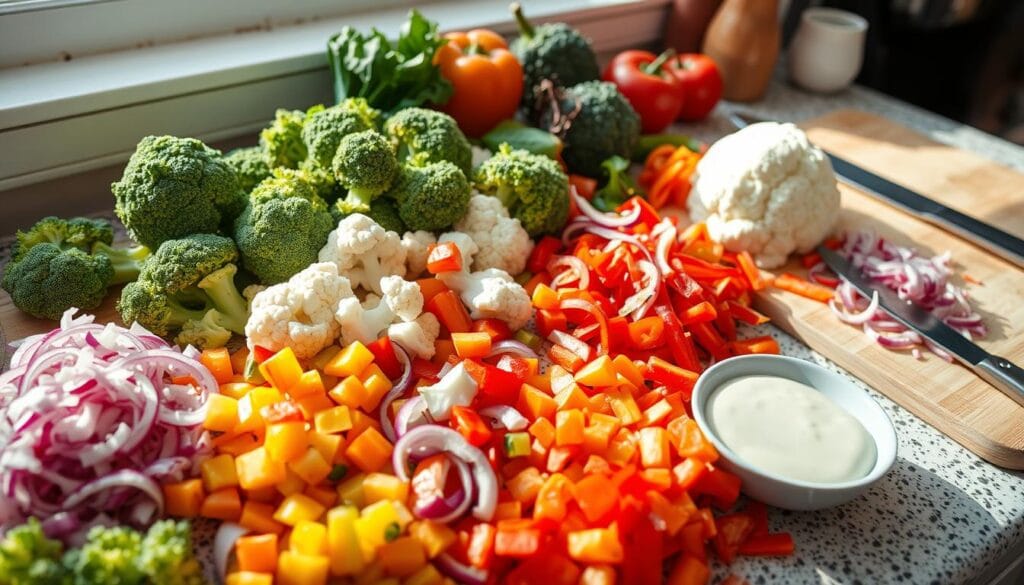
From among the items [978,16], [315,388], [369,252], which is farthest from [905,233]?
[978,16]

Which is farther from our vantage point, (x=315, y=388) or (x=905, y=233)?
(x=905, y=233)

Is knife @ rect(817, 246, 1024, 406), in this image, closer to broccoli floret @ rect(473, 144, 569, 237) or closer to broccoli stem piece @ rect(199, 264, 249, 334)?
broccoli floret @ rect(473, 144, 569, 237)

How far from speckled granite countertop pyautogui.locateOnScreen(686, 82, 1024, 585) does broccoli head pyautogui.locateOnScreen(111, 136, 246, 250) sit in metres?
1.01

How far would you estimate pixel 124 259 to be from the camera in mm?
1365

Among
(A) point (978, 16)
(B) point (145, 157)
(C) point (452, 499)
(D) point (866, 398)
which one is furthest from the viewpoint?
(A) point (978, 16)

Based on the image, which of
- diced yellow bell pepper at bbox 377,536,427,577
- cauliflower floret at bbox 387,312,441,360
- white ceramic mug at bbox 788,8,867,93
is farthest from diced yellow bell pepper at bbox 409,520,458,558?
white ceramic mug at bbox 788,8,867,93

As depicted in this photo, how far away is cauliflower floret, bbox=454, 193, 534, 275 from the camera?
1.42 metres

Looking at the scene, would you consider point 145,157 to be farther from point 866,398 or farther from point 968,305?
point 968,305

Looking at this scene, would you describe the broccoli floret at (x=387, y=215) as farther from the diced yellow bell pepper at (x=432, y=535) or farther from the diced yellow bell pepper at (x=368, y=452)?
the diced yellow bell pepper at (x=432, y=535)

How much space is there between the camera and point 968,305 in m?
1.44

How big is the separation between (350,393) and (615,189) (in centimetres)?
85

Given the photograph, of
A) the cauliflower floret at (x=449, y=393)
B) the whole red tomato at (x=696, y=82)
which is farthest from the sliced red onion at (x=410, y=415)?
the whole red tomato at (x=696, y=82)

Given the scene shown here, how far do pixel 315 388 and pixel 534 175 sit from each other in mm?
630

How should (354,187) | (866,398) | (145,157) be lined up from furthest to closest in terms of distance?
(354,187)
(145,157)
(866,398)
